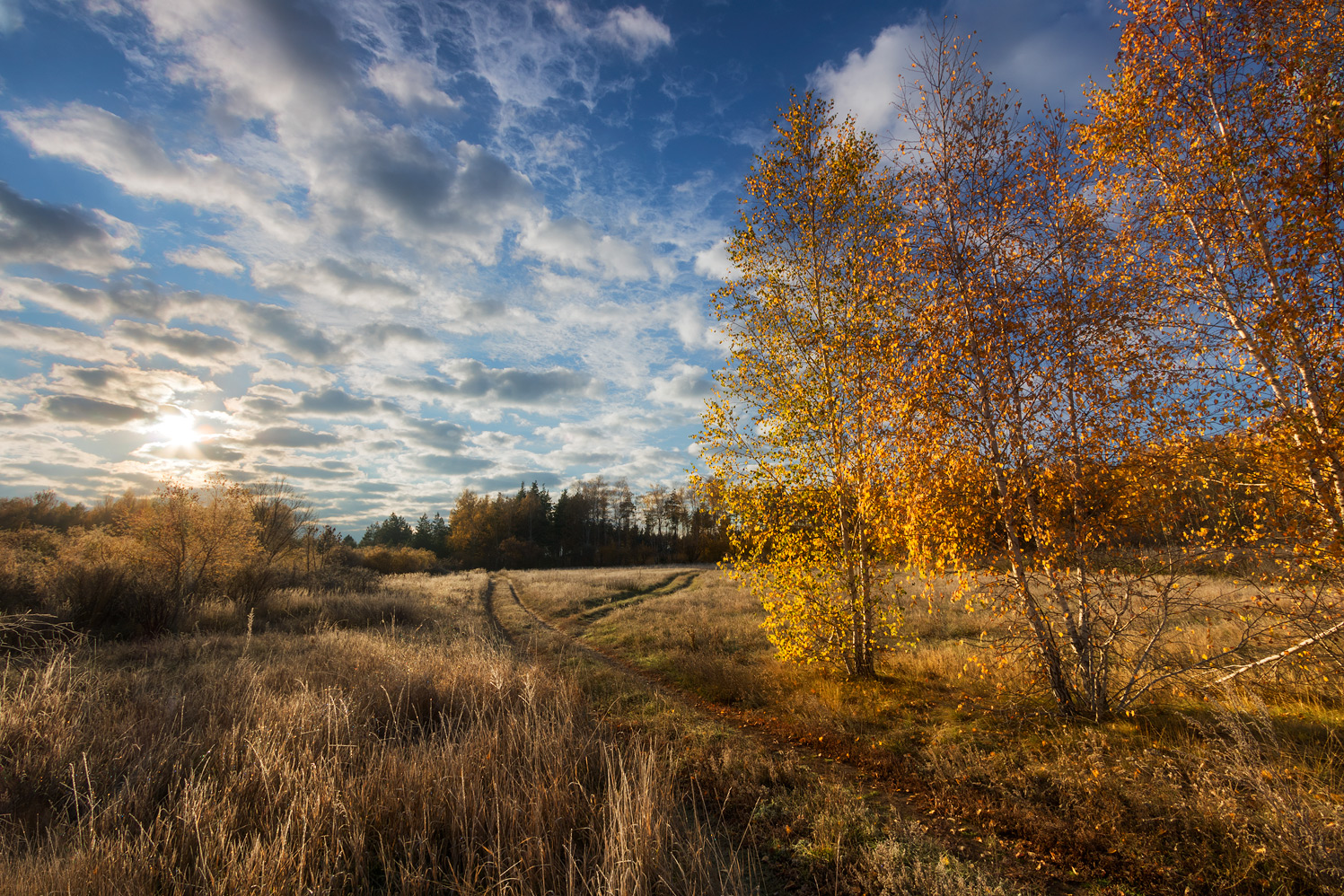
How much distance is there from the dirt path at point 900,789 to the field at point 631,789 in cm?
3

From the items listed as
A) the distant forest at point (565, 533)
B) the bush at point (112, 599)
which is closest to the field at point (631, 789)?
the bush at point (112, 599)

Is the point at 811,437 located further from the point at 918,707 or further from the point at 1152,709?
the point at 1152,709

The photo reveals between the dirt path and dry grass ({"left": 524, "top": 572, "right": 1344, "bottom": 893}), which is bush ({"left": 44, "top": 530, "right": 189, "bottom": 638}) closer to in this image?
the dirt path

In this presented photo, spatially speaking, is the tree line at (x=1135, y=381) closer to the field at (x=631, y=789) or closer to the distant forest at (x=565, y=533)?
the field at (x=631, y=789)

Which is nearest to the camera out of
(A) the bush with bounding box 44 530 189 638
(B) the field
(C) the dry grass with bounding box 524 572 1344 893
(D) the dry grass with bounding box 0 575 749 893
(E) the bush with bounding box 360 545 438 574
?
(D) the dry grass with bounding box 0 575 749 893

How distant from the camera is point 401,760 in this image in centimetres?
500

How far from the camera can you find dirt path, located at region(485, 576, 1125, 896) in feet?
14.4

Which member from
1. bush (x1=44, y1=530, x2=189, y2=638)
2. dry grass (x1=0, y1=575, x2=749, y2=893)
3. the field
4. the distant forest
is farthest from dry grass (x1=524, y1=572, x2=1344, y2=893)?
the distant forest

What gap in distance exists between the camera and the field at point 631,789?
12.1 ft

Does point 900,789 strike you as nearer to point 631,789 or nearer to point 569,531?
point 631,789

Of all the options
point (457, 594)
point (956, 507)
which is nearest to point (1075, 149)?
point (956, 507)

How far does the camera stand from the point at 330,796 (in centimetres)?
413

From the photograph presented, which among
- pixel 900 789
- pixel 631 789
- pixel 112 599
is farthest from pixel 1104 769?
pixel 112 599

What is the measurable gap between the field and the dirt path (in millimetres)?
34
